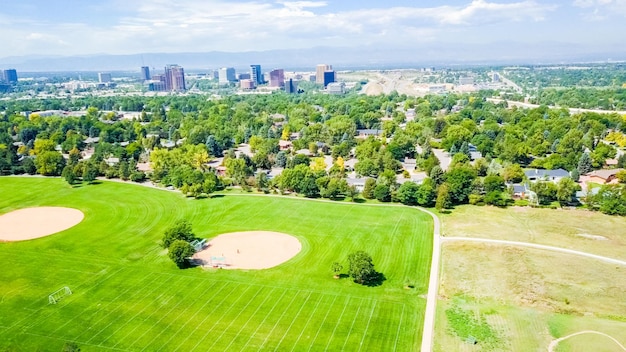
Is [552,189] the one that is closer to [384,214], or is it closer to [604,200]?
[604,200]

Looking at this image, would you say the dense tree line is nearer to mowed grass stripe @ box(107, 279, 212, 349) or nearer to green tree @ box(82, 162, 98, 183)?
green tree @ box(82, 162, 98, 183)

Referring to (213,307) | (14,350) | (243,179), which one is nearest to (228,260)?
(213,307)

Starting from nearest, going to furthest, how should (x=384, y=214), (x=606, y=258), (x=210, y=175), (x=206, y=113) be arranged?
(x=606, y=258), (x=384, y=214), (x=210, y=175), (x=206, y=113)

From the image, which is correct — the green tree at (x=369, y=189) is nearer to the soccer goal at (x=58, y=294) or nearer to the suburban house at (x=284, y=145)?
the suburban house at (x=284, y=145)


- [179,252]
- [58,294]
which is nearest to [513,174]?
[179,252]

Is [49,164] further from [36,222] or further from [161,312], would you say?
[161,312]

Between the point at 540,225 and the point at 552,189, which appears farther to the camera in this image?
the point at 552,189

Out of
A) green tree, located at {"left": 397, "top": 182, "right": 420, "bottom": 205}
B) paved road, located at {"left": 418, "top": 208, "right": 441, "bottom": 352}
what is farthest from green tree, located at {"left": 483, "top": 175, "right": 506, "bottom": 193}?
paved road, located at {"left": 418, "top": 208, "right": 441, "bottom": 352}
